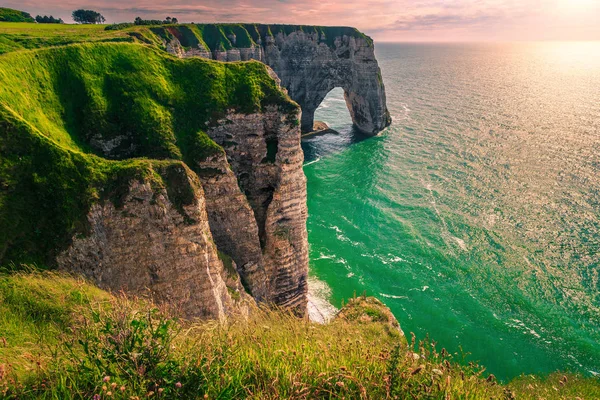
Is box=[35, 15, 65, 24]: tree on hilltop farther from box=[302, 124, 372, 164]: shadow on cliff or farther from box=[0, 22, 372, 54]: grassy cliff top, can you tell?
box=[302, 124, 372, 164]: shadow on cliff

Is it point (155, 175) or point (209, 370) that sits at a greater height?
point (209, 370)

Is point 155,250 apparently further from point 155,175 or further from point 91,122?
point 91,122

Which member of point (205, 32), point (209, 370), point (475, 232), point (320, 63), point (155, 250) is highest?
point (205, 32)

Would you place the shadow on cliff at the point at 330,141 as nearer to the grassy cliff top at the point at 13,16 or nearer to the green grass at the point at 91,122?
the green grass at the point at 91,122

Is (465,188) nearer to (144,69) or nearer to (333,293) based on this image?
(333,293)

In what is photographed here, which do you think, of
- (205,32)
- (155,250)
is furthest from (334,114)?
(155,250)

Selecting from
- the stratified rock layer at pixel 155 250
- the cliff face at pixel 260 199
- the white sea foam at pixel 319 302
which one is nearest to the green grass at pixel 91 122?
the stratified rock layer at pixel 155 250
